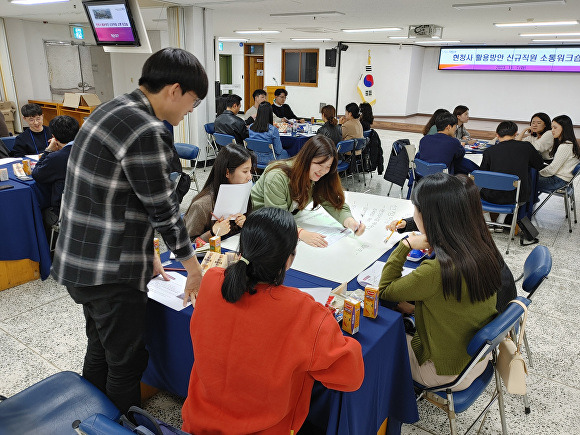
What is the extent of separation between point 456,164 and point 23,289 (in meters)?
4.34

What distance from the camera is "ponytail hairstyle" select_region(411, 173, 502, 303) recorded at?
144 cm

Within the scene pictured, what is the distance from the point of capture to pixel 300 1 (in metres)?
5.64

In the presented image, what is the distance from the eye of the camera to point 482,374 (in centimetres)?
173

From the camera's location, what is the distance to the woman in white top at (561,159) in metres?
4.51

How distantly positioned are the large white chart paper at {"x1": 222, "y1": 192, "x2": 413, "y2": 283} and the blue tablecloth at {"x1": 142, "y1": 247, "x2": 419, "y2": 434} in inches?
4.2

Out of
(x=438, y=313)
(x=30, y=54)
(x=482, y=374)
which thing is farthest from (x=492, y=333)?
(x=30, y=54)

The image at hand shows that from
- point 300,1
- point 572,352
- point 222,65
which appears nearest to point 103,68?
point 222,65

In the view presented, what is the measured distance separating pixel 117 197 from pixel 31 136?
13.3ft

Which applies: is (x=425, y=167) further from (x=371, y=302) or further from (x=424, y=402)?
(x=371, y=302)

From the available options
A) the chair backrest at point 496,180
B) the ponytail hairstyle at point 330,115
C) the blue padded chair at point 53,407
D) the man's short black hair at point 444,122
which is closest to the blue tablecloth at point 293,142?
the ponytail hairstyle at point 330,115

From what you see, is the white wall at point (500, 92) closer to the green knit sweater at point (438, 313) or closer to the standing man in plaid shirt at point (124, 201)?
the green knit sweater at point (438, 313)

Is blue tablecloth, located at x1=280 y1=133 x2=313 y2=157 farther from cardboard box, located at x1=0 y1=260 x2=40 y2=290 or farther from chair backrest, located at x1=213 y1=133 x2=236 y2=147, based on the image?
cardboard box, located at x1=0 y1=260 x2=40 y2=290

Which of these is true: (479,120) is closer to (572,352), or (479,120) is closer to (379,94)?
(379,94)

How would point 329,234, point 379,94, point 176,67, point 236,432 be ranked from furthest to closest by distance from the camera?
point 379,94, point 329,234, point 176,67, point 236,432
